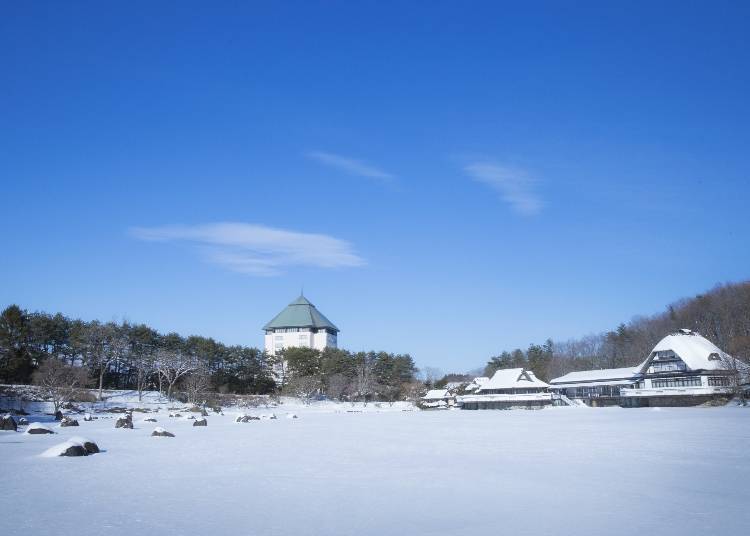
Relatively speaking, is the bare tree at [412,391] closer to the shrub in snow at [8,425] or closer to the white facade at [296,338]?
the white facade at [296,338]

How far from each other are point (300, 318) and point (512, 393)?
57.1m

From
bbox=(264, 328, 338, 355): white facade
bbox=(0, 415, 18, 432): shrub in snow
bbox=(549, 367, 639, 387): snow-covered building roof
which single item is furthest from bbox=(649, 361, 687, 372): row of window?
bbox=(264, 328, 338, 355): white facade

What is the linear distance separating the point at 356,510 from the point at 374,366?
2993 inches

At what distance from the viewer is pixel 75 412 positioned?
41844mm

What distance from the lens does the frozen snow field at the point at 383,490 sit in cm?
777

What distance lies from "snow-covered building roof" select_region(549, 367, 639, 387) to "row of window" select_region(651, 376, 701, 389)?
3399mm

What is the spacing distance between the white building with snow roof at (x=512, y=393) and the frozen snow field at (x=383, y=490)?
55953 mm

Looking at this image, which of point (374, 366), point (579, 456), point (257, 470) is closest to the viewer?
point (257, 470)

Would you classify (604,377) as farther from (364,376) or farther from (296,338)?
(296,338)

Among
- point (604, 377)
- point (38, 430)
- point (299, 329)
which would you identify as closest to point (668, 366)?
point (604, 377)

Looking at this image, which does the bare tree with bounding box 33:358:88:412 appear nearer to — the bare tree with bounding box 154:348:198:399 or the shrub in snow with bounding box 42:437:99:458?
the bare tree with bounding box 154:348:198:399

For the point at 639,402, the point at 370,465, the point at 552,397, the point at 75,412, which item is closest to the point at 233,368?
the point at 75,412

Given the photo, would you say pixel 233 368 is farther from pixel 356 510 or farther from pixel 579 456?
pixel 356 510

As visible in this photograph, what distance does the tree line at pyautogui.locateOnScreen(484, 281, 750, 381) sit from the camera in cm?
7000
